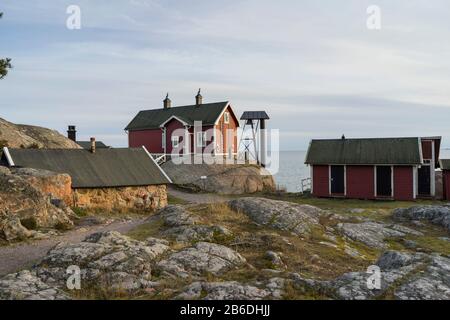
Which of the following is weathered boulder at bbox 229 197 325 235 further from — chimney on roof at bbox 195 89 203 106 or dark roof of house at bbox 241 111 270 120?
chimney on roof at bbox 195 89 203 106

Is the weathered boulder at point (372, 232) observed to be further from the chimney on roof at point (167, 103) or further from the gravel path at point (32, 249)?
the chimney on roof at point (167, 103)

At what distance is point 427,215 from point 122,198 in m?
18.1

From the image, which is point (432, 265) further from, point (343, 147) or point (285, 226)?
point (343, 147)

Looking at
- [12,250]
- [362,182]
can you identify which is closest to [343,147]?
[362,182]

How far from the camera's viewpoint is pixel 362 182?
36.2 metres

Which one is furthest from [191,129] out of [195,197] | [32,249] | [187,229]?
[32,249]

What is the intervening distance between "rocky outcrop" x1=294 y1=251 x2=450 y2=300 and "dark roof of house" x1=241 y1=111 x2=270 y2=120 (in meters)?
38.7

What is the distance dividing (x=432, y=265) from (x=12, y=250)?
531 inches

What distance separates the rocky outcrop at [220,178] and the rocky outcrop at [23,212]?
2110 cm

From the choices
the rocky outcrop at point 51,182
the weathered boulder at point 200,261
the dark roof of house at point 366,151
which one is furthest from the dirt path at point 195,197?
the weathered boulder at point 200,261

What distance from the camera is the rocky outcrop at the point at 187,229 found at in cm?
1439

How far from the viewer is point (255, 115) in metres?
48.9

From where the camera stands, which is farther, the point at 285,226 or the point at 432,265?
the point at 285,226

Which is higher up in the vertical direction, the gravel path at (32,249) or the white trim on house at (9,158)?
the white trim on house at (9,158)
